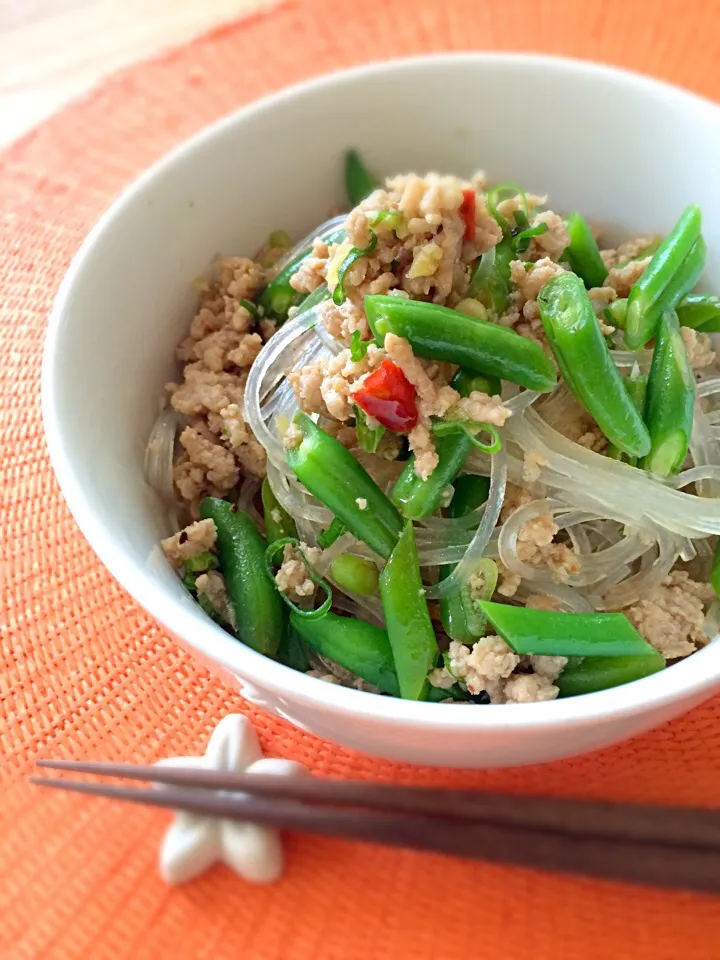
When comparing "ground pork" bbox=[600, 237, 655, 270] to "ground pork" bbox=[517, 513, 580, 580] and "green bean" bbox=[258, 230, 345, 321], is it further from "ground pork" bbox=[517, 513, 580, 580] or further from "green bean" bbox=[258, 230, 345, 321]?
"ground pork" bbox=[517, 513, 580, 580]

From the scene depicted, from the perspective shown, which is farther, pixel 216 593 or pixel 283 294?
pixel 283 294

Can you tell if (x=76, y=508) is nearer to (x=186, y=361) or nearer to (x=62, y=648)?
(x=62, y=648)

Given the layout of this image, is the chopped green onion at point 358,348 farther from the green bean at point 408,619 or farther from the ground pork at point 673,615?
the ground pork at point 673,615

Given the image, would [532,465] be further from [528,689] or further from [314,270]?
[314,270]

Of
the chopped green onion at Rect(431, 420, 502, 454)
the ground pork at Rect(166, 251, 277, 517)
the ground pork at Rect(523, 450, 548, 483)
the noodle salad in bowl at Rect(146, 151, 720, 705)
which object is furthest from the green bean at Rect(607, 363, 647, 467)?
the ground pork at Rect(166, 251, 277, 517)

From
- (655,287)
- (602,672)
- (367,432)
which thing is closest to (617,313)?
(655,287)

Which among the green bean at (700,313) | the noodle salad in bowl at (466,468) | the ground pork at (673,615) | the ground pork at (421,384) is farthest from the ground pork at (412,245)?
the ground pork at (673,615)
